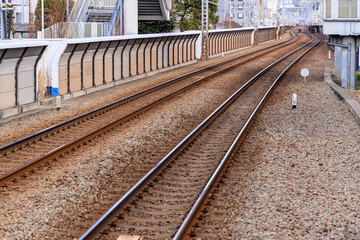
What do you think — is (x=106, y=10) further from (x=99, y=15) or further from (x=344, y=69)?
(x=344, y=69)

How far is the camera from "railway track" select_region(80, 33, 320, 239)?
863cm

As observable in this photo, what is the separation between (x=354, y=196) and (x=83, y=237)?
17.1 feet

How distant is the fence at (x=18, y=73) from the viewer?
18.0 meters

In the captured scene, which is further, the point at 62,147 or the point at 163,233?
the point at 62,147

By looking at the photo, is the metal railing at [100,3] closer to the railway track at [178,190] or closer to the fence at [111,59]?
the fence at [111,59]

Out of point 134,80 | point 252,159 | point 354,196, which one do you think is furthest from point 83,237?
point 134,80

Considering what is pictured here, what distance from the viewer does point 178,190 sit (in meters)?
10.9

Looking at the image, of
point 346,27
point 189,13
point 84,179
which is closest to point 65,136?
point 84,179

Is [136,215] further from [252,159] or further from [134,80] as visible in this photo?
[134,80]

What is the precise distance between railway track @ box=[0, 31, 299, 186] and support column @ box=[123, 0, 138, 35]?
21719 mm

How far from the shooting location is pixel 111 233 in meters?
8.47

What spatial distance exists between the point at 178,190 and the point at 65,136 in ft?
18.7

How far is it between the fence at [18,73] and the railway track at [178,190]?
6647 mm

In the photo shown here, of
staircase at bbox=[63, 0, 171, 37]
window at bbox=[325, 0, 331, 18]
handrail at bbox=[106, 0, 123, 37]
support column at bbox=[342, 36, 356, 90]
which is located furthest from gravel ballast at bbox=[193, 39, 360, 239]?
staircase at bbox=[63, 0, 171, 37]
